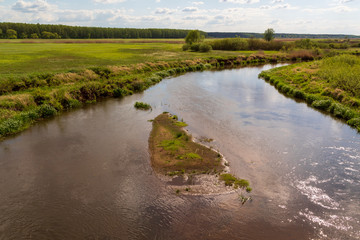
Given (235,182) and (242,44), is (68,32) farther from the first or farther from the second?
(235,182)

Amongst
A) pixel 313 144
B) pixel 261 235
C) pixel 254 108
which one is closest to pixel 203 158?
pixel 261 235

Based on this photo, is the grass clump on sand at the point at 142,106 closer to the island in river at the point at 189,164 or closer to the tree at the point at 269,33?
the island in river at the point at 189,164

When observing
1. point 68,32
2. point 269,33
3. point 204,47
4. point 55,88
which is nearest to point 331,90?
point 55,88

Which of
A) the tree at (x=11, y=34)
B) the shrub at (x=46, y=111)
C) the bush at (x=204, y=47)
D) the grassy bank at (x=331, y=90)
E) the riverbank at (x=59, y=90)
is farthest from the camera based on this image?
the tree at (x=11, y=34)

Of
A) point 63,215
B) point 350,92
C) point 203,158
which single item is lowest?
point 63,215

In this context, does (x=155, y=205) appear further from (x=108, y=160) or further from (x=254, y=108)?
(x=254, y=108)

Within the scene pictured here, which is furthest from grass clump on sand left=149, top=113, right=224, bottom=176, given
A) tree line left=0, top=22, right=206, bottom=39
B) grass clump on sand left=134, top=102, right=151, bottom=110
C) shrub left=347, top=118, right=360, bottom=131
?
tree line left=0, top=22, right=206, bottom=39

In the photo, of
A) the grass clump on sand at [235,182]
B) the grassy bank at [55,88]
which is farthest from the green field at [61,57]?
the grass clump on sand at [235,182]
